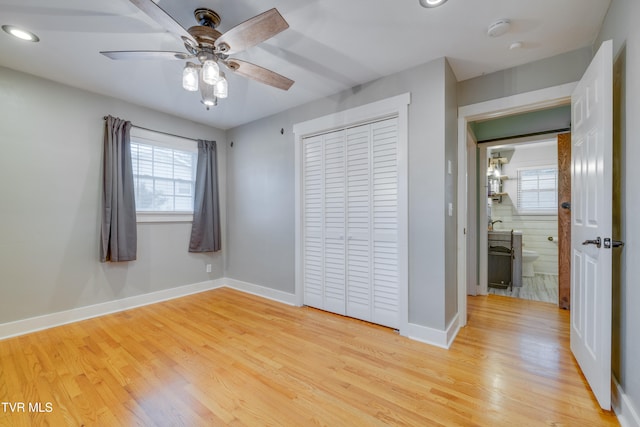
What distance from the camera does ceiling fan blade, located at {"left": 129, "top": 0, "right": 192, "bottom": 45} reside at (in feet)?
4.32

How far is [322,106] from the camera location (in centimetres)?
320

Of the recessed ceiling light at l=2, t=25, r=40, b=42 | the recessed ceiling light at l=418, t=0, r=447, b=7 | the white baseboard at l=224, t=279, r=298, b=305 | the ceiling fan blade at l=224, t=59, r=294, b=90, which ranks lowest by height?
the white baseboard at l=224, t=279, r=298, b=305

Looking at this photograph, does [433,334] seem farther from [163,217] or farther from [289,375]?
[163,217]

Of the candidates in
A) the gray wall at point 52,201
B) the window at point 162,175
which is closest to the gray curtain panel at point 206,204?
the window at point 162,175

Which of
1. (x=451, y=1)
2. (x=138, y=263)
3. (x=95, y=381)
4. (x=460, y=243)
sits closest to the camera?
(x=451, y=1)

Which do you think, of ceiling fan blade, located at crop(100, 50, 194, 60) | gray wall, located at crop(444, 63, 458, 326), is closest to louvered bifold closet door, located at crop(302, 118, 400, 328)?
gray wall, located at crop(444, 63, 458, 326)

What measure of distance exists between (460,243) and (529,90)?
4.91ft

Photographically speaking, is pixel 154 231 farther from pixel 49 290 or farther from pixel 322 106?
pixel 322 106

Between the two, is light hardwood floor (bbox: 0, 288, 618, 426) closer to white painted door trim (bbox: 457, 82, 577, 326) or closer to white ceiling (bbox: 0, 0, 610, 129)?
white painted door trim (bbox: 457, 82, 577, 326)

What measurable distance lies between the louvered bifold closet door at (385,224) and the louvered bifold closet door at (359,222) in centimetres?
7

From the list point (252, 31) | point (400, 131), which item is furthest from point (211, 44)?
point (400, 131)

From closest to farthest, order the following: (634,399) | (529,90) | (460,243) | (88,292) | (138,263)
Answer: (634,399)
(529,90)
(460,243)
(88,292)
(138,263)

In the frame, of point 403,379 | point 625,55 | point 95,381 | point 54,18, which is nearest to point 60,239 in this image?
point 95,381

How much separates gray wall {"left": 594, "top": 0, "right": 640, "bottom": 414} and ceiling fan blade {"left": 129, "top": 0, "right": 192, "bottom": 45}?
242 cm
